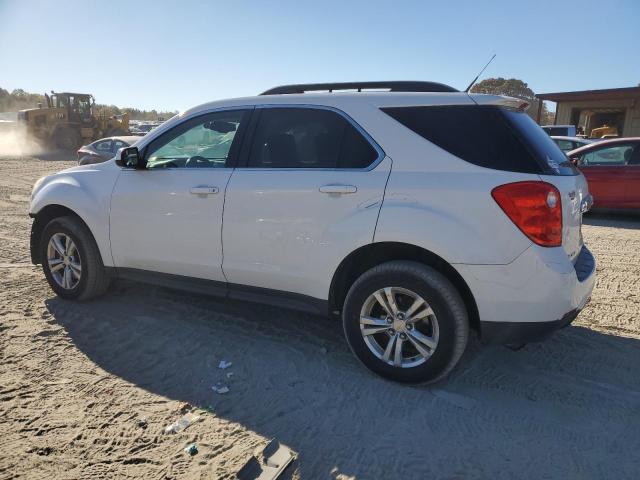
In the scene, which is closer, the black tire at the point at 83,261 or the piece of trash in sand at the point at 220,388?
the piece of trash in sand at the point at 220,388

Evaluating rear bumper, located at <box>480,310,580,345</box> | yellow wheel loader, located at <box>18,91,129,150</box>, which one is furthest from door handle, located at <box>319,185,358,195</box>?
yellow wheel loader, located at <box>18,91,129,150</box>

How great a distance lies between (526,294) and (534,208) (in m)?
0.50

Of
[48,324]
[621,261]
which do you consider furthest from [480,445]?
[621,261]

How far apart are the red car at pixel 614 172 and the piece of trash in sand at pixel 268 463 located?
26.9 ft

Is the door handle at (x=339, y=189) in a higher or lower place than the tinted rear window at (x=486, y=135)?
lower

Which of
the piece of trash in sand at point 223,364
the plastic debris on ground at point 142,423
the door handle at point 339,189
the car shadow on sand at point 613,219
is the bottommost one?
the plastic debris on ground at point 142,423

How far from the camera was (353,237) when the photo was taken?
307 centimetres

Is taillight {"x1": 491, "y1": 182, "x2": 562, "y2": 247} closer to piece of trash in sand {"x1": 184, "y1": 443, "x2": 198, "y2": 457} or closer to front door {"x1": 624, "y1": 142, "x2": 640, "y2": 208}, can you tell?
piece of trash in sand {"x1": 184, "y1": 443, "x2": 198, "y2": 457}

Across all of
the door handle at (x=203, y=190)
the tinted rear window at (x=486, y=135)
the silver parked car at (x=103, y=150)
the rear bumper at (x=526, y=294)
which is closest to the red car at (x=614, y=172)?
the tinted rear window at (x=486, y=135)

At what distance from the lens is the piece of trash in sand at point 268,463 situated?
2.29 metres

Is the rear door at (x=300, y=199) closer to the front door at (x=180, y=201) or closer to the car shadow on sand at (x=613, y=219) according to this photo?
the front door at (x=180, y=201)

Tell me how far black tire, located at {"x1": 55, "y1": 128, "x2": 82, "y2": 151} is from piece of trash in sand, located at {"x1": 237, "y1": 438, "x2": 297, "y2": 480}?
2691 centimetres

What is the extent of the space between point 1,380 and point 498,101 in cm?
372

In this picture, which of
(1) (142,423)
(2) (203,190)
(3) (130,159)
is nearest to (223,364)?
(1) (142,423)
